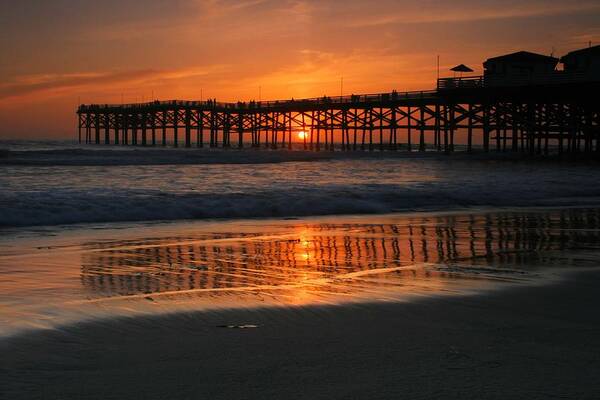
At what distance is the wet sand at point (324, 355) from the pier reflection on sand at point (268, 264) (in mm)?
509

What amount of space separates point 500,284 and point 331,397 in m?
3.32

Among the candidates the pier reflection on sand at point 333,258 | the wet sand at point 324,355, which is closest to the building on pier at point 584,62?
the pier reflection on sand at point 333,258

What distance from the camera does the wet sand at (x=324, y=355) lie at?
3.35 m

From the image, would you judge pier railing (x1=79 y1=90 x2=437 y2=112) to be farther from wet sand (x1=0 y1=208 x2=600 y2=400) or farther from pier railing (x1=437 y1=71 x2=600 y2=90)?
wet sand (x1=0 y1=208 x2=600 y2=400)

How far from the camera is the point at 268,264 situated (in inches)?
287

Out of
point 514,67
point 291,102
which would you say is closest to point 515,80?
point 514,67

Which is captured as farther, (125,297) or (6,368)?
(125,297)

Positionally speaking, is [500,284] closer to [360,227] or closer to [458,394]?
[458,394]

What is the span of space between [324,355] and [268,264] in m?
3.41

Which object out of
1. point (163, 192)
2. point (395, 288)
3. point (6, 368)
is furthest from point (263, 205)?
point (6, 368)

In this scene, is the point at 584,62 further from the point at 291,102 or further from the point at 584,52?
the point at 291,102

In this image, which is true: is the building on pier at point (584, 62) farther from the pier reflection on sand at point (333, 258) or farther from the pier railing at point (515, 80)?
the pier reflection on sand at point (333, 258)

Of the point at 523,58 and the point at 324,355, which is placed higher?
the point at 523,58

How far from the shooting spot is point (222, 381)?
3457 mm
